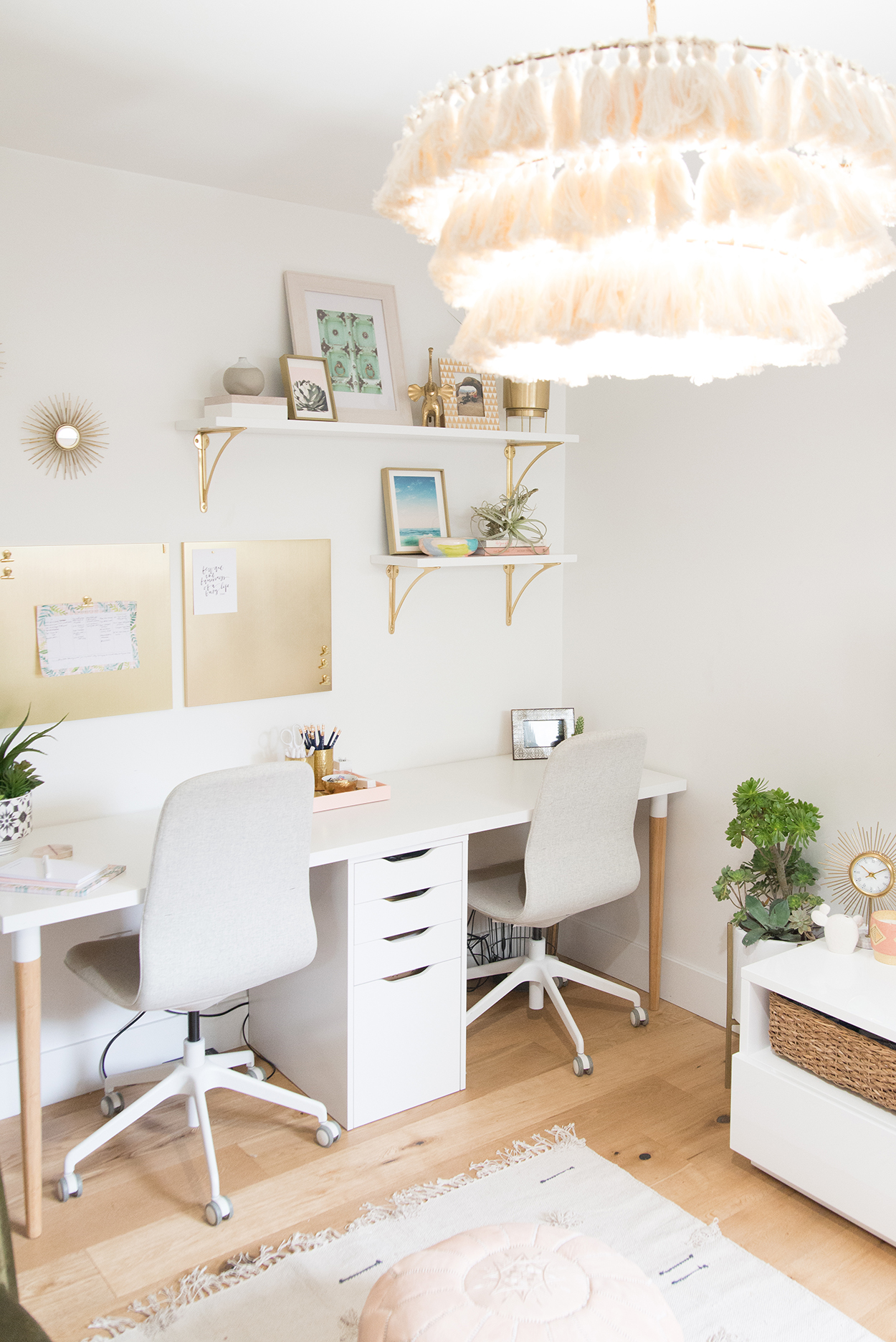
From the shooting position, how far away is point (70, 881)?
2211 millimetres

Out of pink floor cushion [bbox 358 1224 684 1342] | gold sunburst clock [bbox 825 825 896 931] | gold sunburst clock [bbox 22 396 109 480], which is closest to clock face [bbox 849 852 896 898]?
gold sunburst clock [bbox 825 825 896 931]

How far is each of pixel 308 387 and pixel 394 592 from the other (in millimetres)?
693

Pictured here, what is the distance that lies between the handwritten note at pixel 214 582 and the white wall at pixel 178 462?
5 centimetres

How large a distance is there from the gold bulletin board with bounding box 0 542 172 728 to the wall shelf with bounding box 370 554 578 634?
680 mm

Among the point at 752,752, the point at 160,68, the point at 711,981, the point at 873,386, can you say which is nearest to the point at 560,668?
the point at 752,752

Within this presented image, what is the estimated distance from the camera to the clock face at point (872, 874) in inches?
101

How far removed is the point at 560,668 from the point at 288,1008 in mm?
1539

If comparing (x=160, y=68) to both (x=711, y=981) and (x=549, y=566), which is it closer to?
(x=549, y=566)

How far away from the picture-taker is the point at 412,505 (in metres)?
3.27

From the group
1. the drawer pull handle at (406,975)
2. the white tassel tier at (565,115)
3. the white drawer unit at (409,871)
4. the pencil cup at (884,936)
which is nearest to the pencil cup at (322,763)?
the white drawer unit at (409,871)

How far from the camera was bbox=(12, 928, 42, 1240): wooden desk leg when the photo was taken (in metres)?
2.19

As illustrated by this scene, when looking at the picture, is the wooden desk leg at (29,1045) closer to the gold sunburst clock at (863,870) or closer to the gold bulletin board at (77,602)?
the gold bulletin board at (77,602)

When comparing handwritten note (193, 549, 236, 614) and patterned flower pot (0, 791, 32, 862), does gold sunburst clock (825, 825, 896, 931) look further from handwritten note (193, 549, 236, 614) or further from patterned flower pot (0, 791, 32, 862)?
patterned flower pot (0, 791, 32, 862)

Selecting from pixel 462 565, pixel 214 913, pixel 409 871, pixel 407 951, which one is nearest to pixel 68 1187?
pixel 214 913
